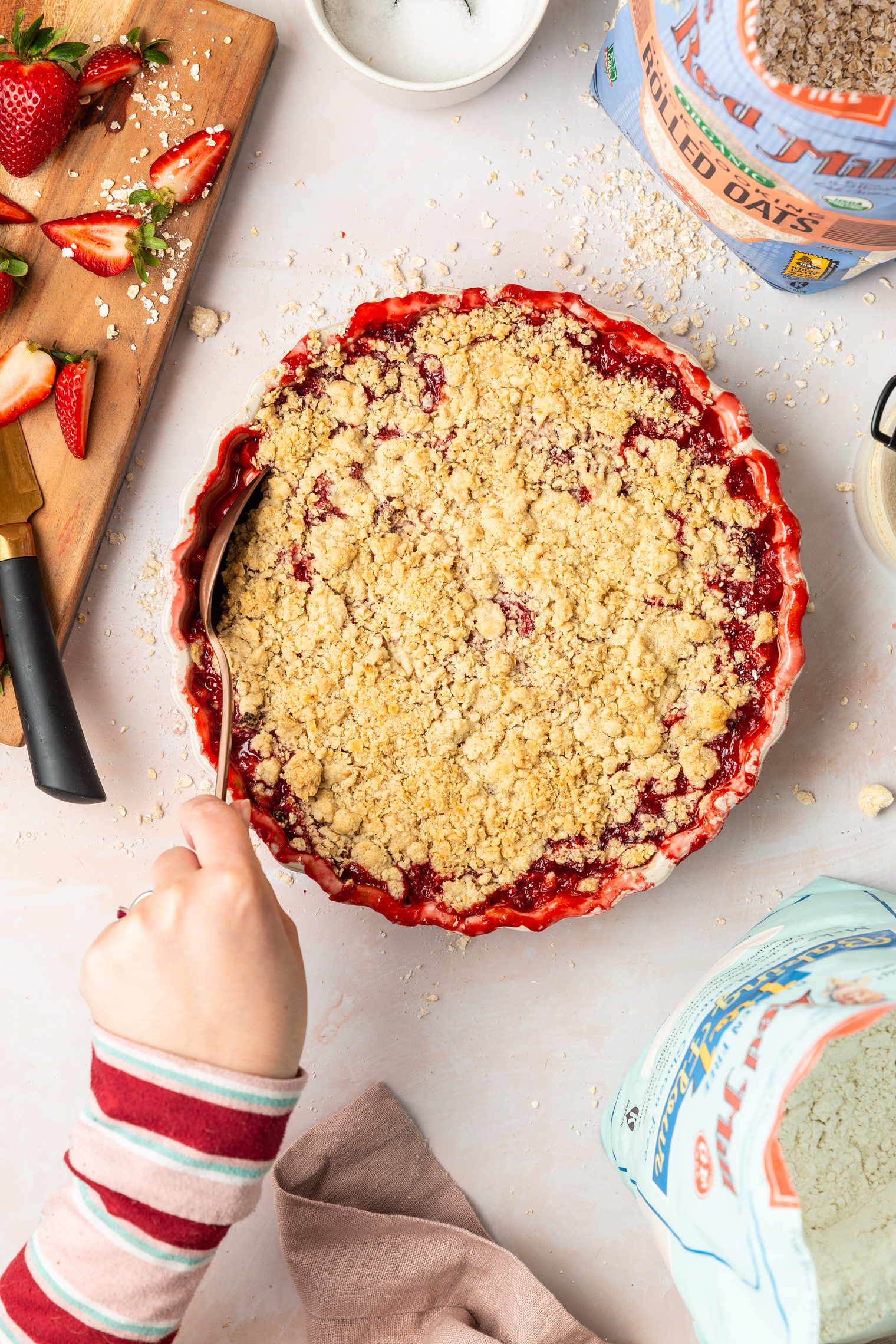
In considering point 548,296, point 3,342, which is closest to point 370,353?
point 548,296

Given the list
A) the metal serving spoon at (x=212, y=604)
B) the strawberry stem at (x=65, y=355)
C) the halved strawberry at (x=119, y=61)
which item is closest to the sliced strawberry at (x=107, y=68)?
the halved strawberry at (x=119, y=61)

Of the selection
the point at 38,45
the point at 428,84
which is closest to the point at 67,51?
the point at 38,45

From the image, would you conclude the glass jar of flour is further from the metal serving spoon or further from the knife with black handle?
the knife with black handle

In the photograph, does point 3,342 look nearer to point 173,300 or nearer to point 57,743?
point 173,300

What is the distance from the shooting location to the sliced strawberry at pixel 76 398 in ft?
4.46

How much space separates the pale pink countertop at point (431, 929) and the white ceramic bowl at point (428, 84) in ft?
0.28

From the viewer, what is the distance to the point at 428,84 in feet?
4.51

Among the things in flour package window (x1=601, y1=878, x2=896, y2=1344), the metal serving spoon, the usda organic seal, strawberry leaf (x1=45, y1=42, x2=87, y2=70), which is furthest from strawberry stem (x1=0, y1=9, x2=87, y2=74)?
flour package window (x1=601, y1=878, x2=896, y2=1344)

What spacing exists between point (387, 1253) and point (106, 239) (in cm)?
158

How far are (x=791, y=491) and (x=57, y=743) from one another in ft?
3.86

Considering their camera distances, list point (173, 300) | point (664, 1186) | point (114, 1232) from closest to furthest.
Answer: point (114, 1232)
point (664, 1186)
point (173, 300)

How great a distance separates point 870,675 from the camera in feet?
4.87

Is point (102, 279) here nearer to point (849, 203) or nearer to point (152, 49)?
point (152, 49)

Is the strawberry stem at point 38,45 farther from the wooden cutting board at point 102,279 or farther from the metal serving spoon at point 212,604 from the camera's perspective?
the metal serving spoon at point 212,604
